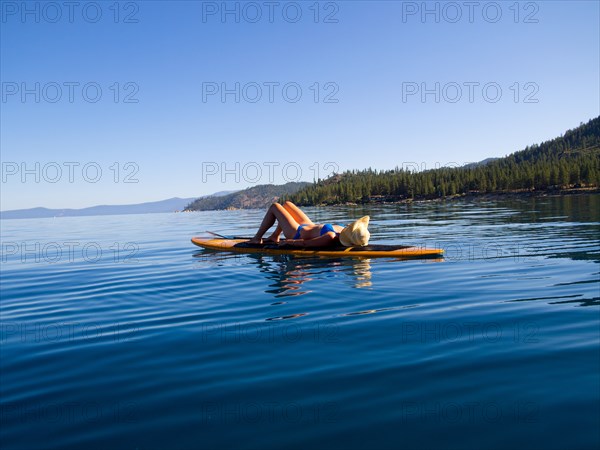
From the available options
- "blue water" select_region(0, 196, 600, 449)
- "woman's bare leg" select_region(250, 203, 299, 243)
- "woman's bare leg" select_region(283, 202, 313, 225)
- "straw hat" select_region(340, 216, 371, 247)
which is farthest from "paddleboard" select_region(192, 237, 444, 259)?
"blue water" select_region(0, 196, 600, 449)

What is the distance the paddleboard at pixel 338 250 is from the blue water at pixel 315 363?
317 cm

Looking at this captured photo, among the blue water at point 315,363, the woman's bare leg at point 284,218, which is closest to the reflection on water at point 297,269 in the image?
the blue water at point 315,363

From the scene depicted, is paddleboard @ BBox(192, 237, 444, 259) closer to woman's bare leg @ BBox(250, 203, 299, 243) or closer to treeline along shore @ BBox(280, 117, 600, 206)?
woman's bare leg @ BBox(250, 203, 299, 243)

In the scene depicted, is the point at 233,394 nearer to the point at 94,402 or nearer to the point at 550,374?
the point at 94,402

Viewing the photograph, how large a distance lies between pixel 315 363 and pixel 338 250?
10.5m

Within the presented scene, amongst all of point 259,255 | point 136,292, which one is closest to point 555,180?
point 259,255

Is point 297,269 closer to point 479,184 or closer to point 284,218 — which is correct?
point 284,218

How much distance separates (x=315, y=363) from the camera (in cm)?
539

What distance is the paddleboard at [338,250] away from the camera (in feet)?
47.4

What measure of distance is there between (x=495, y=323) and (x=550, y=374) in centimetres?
204

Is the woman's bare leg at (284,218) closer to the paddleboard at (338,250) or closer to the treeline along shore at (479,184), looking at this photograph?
the paddleboard at (338,250)

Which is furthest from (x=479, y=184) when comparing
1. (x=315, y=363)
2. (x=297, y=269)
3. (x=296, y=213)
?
(x=315, y=363)

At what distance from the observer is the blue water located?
12.6 ft

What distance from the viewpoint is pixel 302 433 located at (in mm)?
3787
